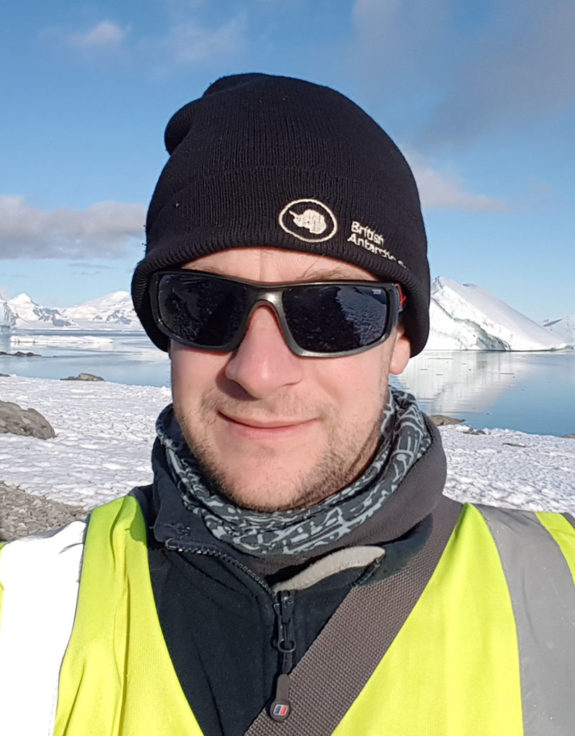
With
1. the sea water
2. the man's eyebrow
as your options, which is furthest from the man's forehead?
the sea water

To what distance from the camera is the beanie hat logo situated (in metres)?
1.43

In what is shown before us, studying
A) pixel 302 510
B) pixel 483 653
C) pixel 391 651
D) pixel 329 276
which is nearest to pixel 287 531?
pixel 302 510

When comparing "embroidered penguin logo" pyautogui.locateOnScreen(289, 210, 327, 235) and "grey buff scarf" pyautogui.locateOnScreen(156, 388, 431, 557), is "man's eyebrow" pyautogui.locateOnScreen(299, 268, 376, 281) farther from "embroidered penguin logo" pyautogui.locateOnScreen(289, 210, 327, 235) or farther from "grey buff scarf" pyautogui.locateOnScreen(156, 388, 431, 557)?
"grey buff scarf" pyautogui.locateOnScreen(156, 388, 431, 557)

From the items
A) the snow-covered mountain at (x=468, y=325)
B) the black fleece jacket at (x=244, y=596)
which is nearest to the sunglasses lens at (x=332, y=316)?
the black fleece jacket at (x=244, y=596)

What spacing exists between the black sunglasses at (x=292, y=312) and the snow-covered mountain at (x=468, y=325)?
152ft

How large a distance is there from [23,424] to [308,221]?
8.50m

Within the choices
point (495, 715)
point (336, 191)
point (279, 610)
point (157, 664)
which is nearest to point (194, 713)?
point (157, 664)

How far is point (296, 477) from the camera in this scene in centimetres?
138

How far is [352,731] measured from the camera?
1.13 metres

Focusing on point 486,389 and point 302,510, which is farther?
point 486,389

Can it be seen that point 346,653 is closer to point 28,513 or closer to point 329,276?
point 329,276

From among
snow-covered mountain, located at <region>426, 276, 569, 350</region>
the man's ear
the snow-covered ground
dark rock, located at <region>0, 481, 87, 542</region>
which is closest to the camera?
the man's ear

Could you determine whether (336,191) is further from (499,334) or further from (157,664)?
(499,334)

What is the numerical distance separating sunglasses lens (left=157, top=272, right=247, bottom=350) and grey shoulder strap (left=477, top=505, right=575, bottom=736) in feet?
2.62
